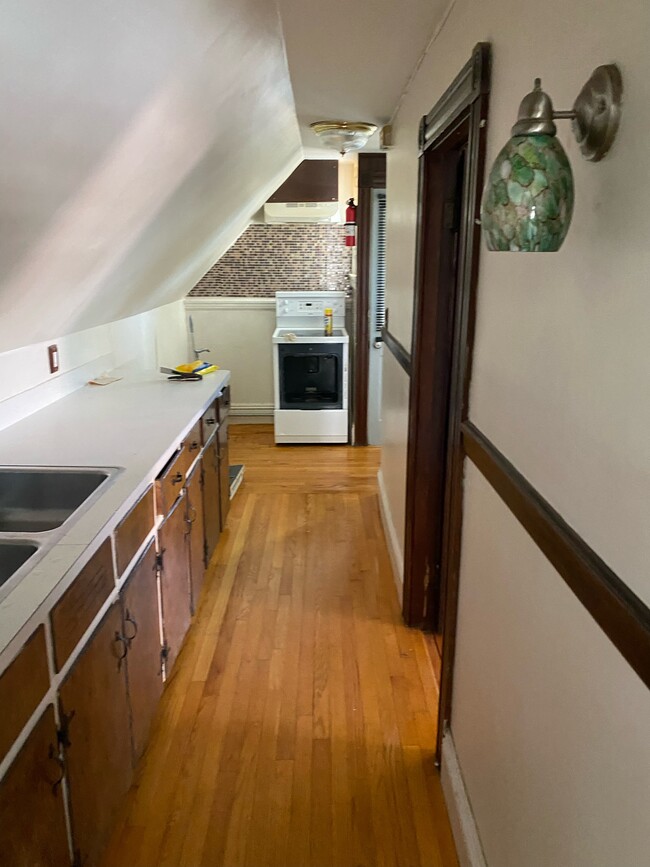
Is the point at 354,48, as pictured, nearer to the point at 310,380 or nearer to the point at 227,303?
the point at 310,380

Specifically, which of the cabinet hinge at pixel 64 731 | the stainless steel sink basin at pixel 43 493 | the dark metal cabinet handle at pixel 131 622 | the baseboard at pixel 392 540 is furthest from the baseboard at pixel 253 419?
the cabinet hinge at pixel 64 731

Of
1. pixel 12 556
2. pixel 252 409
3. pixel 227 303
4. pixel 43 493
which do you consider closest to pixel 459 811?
pixel 12 556

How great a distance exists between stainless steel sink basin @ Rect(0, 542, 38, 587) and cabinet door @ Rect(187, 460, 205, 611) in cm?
110

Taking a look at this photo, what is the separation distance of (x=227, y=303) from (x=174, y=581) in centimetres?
387

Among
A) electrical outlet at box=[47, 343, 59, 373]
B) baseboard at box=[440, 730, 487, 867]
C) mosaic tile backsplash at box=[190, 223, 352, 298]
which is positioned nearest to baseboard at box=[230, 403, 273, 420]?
mosaic tile backsplash at box=[190, 223, 352, 298]

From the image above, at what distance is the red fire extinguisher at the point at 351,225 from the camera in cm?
521

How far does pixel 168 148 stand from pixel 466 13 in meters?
0.95

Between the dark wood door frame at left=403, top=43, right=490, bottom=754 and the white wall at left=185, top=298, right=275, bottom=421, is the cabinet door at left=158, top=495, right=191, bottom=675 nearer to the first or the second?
the dark wood door frame at left=403, top=43, right=490, bottom=754

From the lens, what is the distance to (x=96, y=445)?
2273mm

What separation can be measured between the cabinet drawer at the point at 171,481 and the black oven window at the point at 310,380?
9.12 feet

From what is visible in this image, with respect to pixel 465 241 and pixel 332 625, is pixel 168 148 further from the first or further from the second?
pixel 332 625

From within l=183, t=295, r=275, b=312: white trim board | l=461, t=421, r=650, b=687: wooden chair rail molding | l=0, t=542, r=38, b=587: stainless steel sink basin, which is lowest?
l=0, t=542, r=38, b=587: stainless steel sink basin

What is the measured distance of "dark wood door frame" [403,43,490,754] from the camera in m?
1.61

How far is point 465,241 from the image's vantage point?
5.54ft
